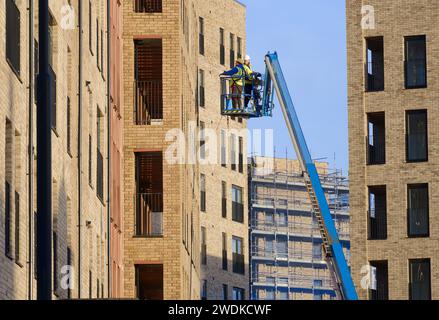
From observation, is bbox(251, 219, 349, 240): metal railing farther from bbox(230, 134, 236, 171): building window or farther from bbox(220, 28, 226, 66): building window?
bbox(220, 28, 226, 66): building window

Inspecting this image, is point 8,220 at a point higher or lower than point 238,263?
higher

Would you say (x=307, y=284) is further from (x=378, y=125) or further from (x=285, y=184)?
(x=378, y=125)

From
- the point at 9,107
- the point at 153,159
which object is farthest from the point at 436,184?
the point at 9,107

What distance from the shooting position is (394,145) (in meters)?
66.5

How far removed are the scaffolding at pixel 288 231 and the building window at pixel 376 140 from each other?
111 metres

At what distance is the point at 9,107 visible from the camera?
28.4 meters

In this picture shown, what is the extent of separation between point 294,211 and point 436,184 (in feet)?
412

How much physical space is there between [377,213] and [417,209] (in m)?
2.03

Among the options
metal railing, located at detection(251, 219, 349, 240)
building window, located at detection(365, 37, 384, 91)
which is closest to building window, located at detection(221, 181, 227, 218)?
building window, located at detection(365, 37, 384, 91)

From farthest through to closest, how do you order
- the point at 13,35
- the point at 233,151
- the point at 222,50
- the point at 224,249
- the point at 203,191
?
the point at 233,151
the point at 222,50
the point at 224,249
the point at 203,191
the point at 13,35

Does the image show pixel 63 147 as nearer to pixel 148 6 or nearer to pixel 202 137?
pixel 148 6

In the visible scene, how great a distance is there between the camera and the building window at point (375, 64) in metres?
67.9

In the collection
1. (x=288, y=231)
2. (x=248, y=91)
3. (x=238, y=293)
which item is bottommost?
(x=288, y=231)

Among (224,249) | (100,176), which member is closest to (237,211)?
(224,249)
